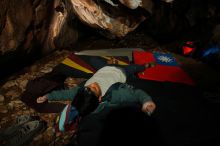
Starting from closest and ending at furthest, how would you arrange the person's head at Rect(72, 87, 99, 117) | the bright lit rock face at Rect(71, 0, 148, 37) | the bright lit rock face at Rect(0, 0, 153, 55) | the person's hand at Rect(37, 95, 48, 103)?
1. the person's head at Rect(72, 87, 99, 117)
2. the person's hand at Rect(37, 95, 48, 103)
3. the bright lit rock face at Rect(0, 0, 153, 55)
4. the bright lit rock face at Rect(71, 0, 148, 37)

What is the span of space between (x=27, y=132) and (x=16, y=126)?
0.14m

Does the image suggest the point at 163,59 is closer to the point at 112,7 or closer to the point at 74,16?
the point at 112,7

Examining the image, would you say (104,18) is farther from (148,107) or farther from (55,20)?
(148,107)

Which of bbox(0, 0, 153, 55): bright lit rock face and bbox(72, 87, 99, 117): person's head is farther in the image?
bbox(0, 0, 153, 55): bright lit rock face

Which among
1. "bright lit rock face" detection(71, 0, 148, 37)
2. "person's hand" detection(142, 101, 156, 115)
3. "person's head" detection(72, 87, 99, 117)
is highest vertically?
"bright lit rock face" detection(71, 0, 148, 37)

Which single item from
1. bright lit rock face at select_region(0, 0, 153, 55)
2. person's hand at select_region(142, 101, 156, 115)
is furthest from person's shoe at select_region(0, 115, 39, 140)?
person's hand at select_region(142, 101, 156, 115)

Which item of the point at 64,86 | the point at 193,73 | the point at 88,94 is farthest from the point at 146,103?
the point at 193,73

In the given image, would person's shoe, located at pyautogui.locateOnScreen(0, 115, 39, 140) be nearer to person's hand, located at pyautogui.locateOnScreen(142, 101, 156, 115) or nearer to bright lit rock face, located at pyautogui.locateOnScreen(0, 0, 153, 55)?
bright lit rock face, located at pyautogui.locateOnScreen(0, 0, 153, 55)

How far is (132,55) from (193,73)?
3.34ft

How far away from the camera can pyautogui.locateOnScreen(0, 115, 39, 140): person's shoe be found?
2451 millimetres

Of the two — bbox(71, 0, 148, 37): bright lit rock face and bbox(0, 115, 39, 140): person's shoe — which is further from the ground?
bbox(71, 0, 148, 37): bright lit rock face

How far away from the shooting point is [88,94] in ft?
8.71

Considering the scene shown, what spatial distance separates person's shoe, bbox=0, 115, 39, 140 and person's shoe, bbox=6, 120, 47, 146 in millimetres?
44

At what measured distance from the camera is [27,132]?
2.51 metres
